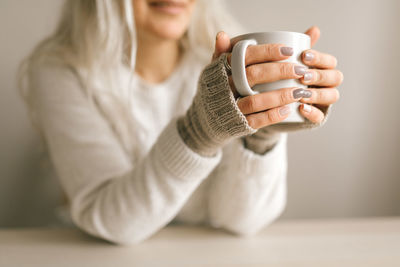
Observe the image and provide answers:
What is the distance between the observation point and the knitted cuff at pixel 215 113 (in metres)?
0.41

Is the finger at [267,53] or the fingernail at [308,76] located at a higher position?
the finger at [267,53]

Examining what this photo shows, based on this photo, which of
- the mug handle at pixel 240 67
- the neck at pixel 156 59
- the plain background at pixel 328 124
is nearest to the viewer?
the mug handle at pixel 240 67

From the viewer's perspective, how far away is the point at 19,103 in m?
1.08

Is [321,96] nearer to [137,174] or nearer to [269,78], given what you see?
[269,78]

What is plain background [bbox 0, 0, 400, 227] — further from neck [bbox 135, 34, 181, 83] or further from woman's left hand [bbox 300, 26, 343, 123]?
woman's left hand [bbox 300, 26, 343, 123]

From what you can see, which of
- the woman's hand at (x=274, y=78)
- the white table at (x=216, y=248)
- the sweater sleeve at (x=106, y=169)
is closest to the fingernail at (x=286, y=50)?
the woman's hand at (x=274, y=78)

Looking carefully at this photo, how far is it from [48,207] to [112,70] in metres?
0.66

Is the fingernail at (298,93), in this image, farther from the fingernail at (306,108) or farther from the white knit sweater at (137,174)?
the white knit sweater at (137,174)

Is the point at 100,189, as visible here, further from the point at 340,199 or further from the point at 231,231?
the point at 340,199

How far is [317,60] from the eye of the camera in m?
0.43

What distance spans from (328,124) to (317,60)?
28.9 inches

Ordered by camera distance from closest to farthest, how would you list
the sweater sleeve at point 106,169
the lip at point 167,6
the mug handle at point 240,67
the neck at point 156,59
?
the mug handle at point 240,67 → the sweater sleeve at point 106,169 → the lip at point 167,6 → the neck at point 156,59

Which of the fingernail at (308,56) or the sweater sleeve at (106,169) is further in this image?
the sweater sleeve at (106,169)

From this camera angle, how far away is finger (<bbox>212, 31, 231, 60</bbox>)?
0.42 m
